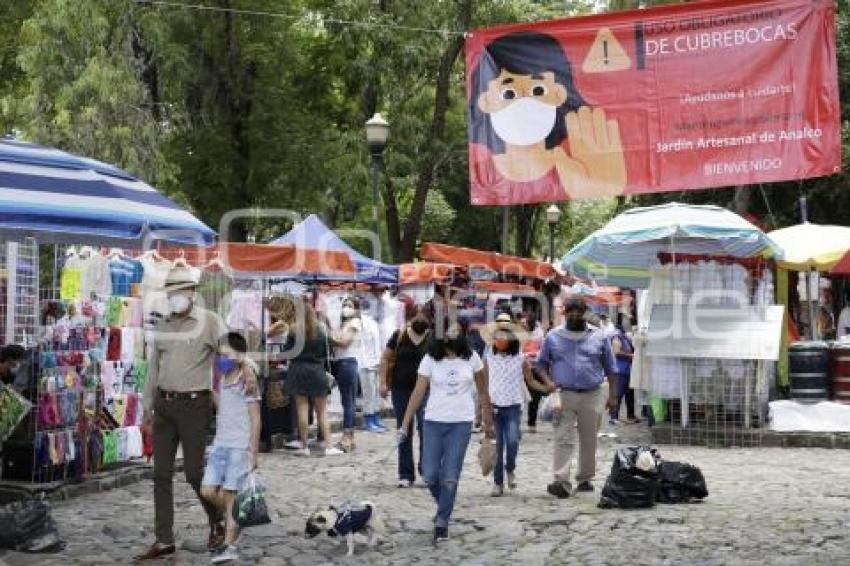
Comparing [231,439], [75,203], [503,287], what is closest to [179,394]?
[231,439]

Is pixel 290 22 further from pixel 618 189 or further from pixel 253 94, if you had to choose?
pixel 618 189

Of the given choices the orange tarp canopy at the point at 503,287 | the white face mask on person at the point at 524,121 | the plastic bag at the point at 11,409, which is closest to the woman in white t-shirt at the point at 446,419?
the white face mask on person at the point at 524,121

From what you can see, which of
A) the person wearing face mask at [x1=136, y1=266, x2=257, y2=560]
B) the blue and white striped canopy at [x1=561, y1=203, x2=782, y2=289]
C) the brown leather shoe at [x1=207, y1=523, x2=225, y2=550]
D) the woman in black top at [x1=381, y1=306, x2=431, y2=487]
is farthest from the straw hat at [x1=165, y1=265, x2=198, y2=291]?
the blue and white striped canopy at [x1=561, y1=203, x2=782, y2=289]

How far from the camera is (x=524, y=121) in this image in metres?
7.82

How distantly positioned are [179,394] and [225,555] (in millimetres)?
1166

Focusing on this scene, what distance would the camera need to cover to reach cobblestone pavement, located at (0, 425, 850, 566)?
741 cm

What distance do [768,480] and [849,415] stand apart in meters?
3.52

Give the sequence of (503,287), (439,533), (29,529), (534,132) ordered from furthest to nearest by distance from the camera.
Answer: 1. (503,287)
2. (439,533)
3. (534,132)
4. (29,529)

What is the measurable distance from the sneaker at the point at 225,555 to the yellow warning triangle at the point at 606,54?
14.3 ft

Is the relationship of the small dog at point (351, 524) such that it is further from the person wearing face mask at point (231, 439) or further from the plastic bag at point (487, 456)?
the plastic bag at point (487, 456)

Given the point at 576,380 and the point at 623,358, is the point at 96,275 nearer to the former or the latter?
the point at 576,380

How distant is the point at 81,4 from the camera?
18.3m

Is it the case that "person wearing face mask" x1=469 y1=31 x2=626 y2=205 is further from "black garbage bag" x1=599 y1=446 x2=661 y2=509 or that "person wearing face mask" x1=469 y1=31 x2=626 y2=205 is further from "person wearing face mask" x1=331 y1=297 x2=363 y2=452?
"person wearing face mask" x1=331 y1=297 x2=363 y2=452

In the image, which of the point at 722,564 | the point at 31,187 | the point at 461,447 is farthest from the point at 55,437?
the point at 722,564
